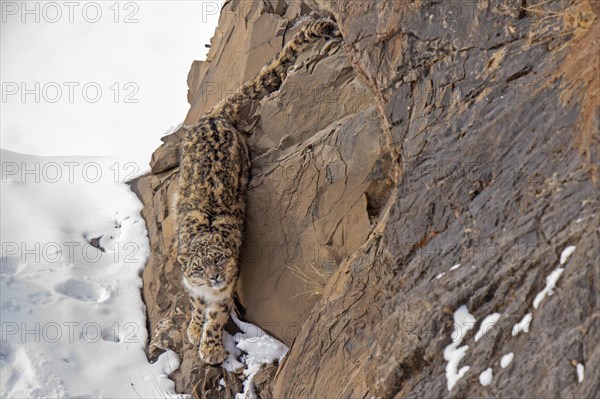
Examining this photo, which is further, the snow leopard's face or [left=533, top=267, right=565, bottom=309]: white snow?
the snow leopard's face

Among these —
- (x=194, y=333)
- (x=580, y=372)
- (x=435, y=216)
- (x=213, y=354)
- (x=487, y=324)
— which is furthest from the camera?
(x=194, y=333)

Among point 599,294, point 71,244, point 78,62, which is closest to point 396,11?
point 599,294

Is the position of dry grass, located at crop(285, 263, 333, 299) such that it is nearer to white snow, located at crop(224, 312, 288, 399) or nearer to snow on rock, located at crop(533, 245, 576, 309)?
white snow, located at crop(224, 312, 288, 399)

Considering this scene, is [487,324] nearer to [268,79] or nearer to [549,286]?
[549,286]

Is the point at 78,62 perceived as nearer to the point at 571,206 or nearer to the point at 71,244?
the point at 71,244

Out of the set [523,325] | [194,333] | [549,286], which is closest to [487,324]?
[523,325]

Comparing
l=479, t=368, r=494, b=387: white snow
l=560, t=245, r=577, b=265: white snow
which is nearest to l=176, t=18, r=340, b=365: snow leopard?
l=479, t=368, r=494, b=387: white snow
